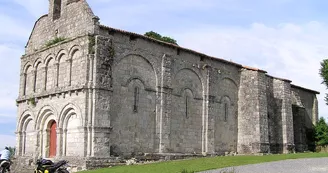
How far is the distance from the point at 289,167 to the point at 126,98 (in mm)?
11464

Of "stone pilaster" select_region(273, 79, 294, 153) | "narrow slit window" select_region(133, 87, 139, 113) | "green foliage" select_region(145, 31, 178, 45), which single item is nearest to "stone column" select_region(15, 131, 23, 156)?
"narrow slit window" select_region(133, 87, 139, 113)

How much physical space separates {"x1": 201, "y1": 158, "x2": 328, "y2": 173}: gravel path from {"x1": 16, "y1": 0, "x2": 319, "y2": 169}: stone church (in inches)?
348

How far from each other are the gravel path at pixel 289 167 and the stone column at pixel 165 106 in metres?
9.70

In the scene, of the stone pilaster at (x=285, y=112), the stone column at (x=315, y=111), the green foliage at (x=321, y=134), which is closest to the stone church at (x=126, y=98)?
the stone pilaster at (x=285, y=112)

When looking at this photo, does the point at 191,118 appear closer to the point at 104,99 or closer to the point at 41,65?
the point at 104,99

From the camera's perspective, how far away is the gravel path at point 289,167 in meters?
16.7

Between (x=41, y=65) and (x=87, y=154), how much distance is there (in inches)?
317

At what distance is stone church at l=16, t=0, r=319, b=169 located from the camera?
80.9 feet

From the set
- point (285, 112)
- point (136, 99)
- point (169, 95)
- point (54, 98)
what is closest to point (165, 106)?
point (169, 95)

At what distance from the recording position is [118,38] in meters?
26.1

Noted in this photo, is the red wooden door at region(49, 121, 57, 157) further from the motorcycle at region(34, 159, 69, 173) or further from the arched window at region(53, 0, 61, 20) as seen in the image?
the motorcycle at region(34, 159, 69, 173)

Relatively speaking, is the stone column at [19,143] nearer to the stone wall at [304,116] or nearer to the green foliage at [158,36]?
the green foliage at [158,36]

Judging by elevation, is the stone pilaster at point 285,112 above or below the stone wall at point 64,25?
below

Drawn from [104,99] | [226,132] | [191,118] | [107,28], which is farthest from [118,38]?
[226,132]
